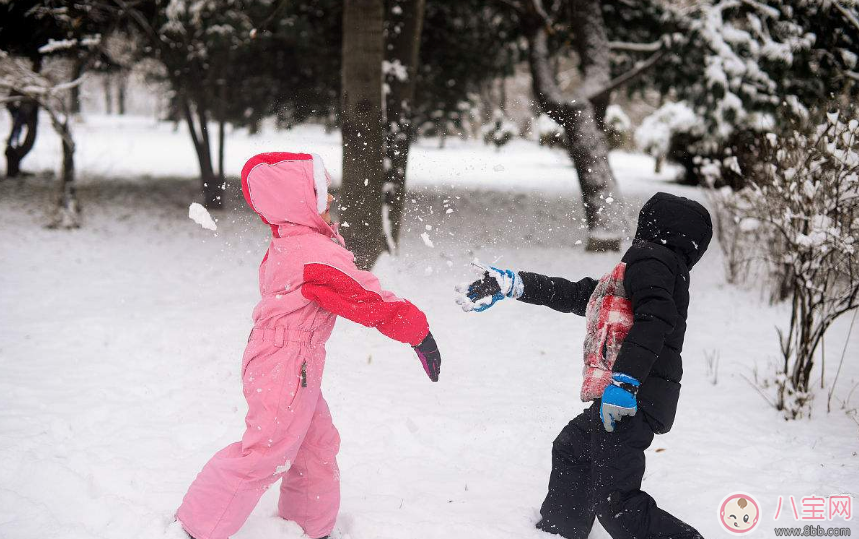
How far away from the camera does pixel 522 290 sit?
2.82 metres

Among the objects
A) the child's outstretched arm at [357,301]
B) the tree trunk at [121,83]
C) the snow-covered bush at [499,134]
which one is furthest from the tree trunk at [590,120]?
the tree trunk at [121,83]

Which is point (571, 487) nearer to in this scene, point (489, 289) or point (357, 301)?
point (489, 289)

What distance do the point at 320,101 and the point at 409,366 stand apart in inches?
399

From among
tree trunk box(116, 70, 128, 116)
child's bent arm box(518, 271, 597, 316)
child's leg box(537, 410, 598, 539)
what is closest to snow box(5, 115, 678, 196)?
tree trunk box(116, 70, 128, 116)

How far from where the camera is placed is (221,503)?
245 cm

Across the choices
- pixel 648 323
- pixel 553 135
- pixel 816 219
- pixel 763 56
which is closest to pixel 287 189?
pixel 648 323

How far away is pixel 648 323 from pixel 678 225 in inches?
16.4

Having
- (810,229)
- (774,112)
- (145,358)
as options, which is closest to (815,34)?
(774,112)

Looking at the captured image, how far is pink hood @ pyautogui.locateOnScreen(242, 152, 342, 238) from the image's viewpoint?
2.58 m

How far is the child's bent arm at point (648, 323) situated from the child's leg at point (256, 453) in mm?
1180

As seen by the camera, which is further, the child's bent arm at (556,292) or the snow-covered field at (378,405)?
the snow-covered field at (378,405)

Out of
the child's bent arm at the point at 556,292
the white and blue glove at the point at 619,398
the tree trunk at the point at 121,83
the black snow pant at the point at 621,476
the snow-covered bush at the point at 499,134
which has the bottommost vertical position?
the tree trunk at the point at 121,83

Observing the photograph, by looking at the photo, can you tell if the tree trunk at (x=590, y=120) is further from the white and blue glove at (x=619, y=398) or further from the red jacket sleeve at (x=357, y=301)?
the red jacket sleeve at (x=357, y=301)

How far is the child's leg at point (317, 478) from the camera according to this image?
2.73 metres
